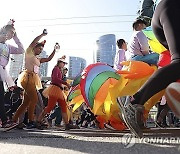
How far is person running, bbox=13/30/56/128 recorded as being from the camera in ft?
14.8

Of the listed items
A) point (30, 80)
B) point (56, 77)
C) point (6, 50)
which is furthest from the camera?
point (56, 77)

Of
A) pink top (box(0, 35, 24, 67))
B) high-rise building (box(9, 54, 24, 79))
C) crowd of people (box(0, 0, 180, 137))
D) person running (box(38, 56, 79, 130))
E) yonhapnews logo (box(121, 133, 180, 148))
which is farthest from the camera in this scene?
high-rise building (box(9, 54, 24, 79))

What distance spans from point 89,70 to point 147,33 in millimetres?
1066

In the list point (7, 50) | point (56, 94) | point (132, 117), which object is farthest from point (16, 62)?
point (132, 117)

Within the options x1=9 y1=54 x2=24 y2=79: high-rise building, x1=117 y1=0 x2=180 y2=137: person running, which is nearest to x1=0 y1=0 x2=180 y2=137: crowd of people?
x1=117 y1=0 x2=180 y2=137: person running

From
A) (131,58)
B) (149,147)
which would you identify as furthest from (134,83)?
(149,147)

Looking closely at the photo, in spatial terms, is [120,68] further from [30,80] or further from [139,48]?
[30,80]

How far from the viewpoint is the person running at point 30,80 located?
4523 mm

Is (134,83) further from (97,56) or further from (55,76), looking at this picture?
(97,56)

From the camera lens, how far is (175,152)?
1.72 metres

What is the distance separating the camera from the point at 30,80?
4570mm

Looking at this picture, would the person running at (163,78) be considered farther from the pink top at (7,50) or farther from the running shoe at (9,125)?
the pink top at (7,50)

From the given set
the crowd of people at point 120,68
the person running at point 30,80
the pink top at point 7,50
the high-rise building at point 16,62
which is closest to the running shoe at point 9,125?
the crowd of people at point 120,68

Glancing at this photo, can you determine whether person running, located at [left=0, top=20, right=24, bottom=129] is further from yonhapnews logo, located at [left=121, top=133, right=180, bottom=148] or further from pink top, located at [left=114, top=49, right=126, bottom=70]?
yonhapnews logo, located at [left=121, top=133, right=180, bottom=148]
